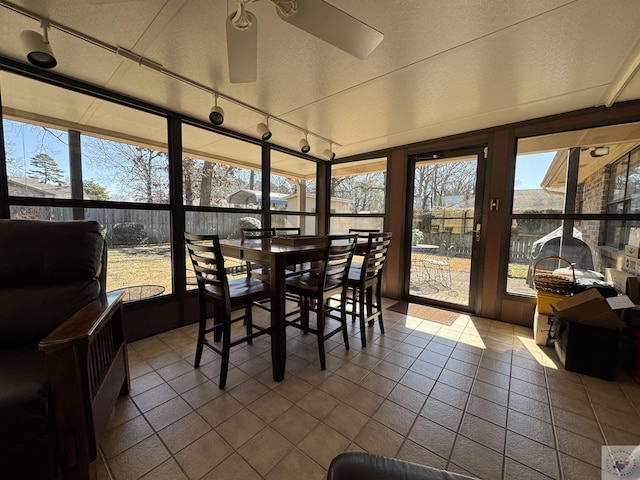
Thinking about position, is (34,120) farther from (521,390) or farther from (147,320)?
(521,390)

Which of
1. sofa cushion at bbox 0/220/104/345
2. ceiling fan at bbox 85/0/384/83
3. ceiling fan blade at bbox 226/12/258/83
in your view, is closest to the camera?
ceiling fan at bbox 85/0/384/83

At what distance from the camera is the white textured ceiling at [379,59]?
4.40 ft

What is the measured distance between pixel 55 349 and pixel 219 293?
3.13 ft

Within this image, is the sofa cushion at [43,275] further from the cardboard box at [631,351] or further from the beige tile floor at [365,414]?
the cardboard box at [631,351]

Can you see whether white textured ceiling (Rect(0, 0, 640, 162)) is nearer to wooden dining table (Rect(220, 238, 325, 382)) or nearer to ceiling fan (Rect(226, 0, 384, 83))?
ceiling fan (Rect(226, 0, 384, 83))

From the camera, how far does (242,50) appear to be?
1288 mm

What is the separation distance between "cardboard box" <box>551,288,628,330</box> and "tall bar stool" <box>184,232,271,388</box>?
2.29 m

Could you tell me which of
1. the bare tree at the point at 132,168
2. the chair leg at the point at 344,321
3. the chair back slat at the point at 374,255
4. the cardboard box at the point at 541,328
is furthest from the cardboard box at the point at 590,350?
the bare tree at the point at 132,168

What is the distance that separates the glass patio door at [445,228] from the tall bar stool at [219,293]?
2.33 m

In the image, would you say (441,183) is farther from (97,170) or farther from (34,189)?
(34,189)

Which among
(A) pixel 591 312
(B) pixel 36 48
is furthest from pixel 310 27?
(A) pixel 591 312

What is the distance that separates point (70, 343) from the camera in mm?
935

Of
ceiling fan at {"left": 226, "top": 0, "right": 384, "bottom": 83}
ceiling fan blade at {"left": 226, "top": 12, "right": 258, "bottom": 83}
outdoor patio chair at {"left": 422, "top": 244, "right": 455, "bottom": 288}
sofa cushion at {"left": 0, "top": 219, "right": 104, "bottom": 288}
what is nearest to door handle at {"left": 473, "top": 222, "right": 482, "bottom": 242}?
outdoor patio chair at {"left": 422, "top": 244, "right": 455, "bottom": 288}

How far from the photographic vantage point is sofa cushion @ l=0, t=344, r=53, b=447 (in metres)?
0.86
